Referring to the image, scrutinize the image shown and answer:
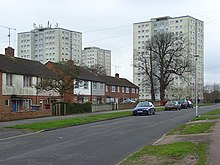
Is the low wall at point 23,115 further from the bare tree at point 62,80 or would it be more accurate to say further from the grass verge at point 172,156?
the grass verge at point 172,156

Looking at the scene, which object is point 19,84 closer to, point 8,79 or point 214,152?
point 8,79

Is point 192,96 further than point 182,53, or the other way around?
point 192,96

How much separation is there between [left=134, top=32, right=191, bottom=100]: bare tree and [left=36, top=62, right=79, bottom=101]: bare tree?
91.6 feet

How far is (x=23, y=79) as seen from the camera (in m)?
44.5

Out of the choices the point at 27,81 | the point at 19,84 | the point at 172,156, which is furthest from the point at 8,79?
the point at 172,156

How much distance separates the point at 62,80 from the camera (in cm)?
4656

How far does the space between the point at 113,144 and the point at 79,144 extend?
54.1 inches

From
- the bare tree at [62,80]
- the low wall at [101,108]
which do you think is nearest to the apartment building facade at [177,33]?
the low wall at [101,108]

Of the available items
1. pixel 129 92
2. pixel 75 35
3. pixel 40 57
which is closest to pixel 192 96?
pixel 129 92

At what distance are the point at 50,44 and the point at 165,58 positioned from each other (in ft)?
111

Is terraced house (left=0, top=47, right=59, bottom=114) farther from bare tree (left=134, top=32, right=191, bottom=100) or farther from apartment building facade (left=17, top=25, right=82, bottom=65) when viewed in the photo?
apartment building facade (left=17, top=25, right=82, bottom=65)

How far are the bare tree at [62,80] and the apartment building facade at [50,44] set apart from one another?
37.7 meters

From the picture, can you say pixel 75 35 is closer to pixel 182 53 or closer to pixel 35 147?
pixel 182 53

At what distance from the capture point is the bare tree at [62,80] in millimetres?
44594
